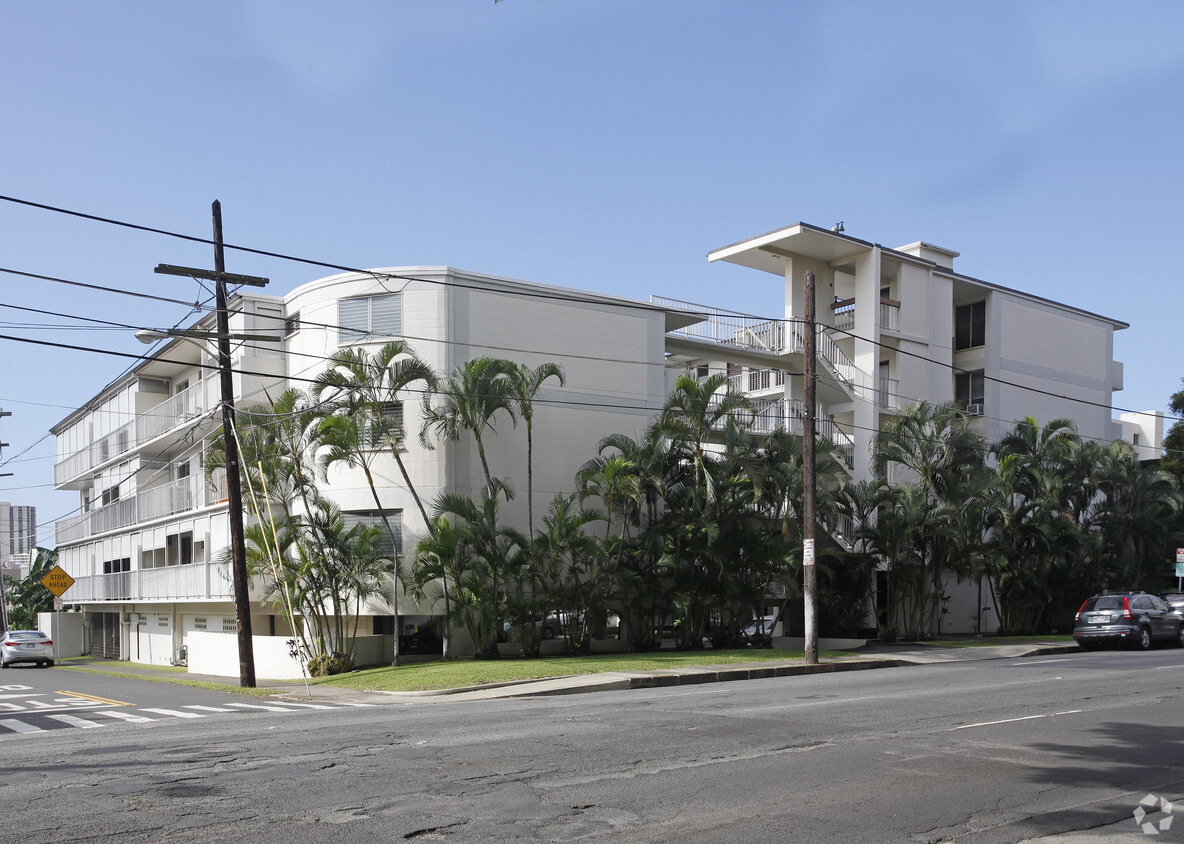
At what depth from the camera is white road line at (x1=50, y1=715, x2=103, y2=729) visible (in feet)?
46.7

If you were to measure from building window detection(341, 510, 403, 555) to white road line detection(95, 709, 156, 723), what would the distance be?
10697 mm

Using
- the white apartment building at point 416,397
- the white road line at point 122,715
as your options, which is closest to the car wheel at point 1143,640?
the white apartment building at point 416,397

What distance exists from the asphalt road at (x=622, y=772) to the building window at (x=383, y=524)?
12.3 meters

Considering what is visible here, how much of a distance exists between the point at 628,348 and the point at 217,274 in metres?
13.3

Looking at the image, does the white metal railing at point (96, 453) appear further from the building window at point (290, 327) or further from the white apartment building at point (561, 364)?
the building window at point (290, 327)

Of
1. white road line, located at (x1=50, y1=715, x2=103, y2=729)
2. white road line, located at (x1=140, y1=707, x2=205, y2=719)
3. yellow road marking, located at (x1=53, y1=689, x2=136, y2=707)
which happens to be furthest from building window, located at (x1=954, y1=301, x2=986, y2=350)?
white road line, located at (x1=50, y1=715, x2=103, y2=729)

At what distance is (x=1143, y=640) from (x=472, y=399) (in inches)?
731

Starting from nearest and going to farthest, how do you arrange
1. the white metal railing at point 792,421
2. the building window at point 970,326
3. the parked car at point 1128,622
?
the parked car at point 1128,622
the white metal railing at point 792,421
the building window at point 970,326

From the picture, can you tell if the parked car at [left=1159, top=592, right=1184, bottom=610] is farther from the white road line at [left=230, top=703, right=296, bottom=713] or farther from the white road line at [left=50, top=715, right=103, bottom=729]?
the white road line at [left=50, top=715, right=103, bottom=729]

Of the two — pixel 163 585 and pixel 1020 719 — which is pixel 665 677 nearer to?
pixel 1020 719

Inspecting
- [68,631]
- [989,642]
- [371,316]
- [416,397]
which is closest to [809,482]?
[989,642]

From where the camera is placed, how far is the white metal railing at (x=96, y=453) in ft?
148

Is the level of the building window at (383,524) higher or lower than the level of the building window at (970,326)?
lower

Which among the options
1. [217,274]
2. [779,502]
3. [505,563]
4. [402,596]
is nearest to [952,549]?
[779,502]
